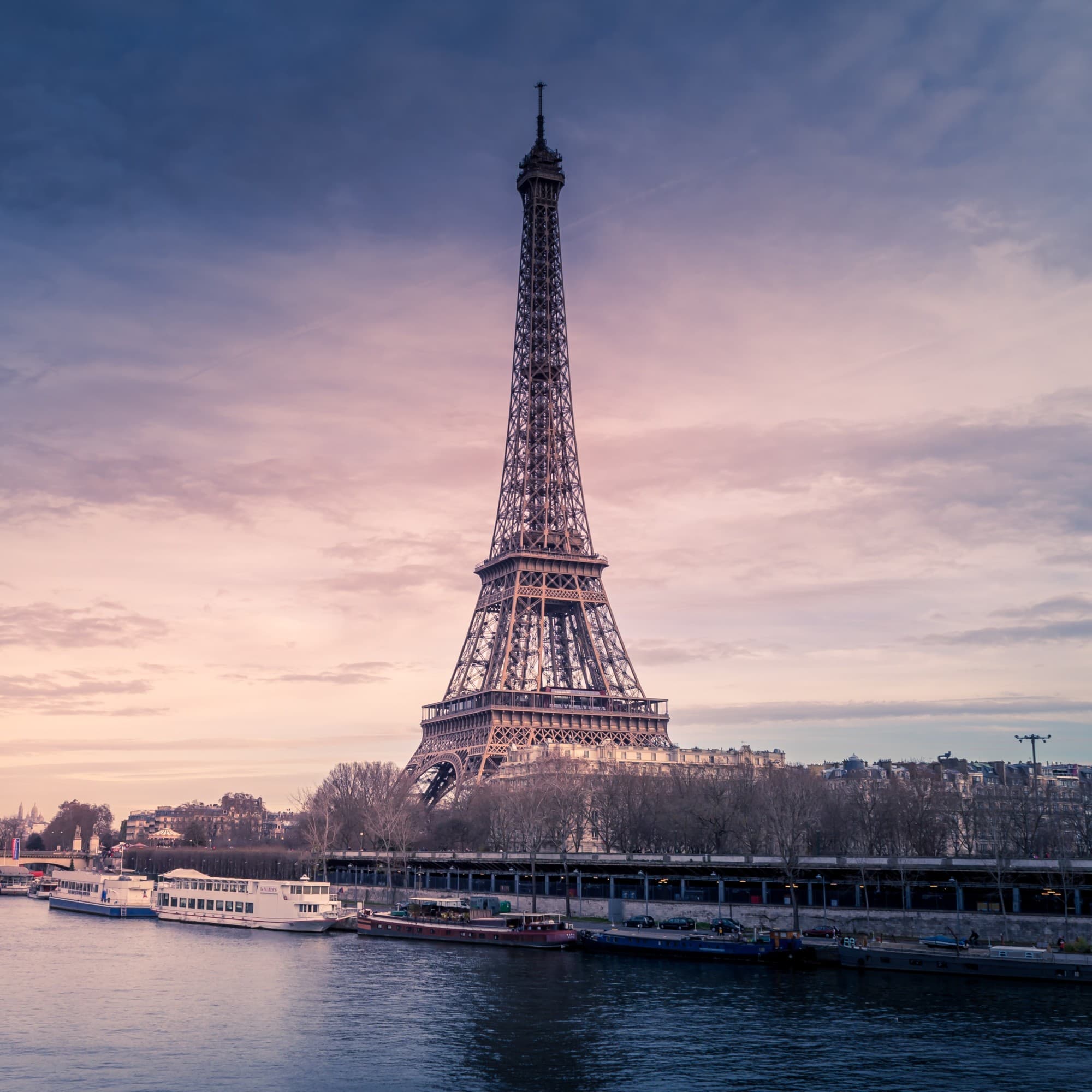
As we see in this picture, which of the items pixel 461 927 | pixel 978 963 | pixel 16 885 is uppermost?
pixel 978 963

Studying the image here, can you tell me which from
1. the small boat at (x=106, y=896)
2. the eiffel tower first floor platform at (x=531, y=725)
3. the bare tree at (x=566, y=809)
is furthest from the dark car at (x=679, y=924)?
the small boat at (x=106, y=896)

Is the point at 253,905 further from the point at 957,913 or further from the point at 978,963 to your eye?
the point at 978,963

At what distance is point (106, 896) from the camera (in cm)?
13162

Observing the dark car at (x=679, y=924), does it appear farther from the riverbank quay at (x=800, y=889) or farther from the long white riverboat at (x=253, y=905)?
the long white riverboat at (x=253, y=905)

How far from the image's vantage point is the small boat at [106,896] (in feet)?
420

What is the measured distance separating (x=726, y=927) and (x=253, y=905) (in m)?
45.7

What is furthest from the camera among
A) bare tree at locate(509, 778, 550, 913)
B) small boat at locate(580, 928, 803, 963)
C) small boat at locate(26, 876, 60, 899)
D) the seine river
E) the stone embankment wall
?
small boat at locate(26, 876, 60, 899)

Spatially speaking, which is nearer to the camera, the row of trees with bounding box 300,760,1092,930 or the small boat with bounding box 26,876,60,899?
the row of trees with bounding box 300,760,1092,930

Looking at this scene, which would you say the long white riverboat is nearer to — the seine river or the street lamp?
the seine river

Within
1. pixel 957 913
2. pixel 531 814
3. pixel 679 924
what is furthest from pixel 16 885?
pixel 957 913

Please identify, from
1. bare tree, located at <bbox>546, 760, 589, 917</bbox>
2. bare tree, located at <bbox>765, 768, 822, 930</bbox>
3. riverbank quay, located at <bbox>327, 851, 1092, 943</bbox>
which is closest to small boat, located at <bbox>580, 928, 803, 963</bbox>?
bare tree, located at <bbox>765, 768, 822, 930</bbox>

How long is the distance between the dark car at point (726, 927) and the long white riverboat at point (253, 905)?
116ft

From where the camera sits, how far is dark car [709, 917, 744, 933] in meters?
90.1

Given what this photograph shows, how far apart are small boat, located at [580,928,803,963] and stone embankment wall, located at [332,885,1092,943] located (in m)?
5.00
